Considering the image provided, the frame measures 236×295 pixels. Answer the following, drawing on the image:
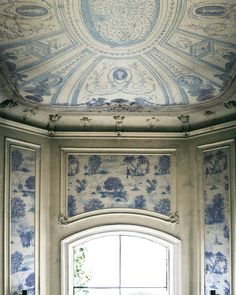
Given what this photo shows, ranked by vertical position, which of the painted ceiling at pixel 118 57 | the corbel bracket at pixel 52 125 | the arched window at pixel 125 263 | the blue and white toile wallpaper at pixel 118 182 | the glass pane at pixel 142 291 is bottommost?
the glass pane at pixel 142 291

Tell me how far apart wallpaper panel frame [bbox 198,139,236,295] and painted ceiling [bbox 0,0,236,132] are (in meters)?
0.64

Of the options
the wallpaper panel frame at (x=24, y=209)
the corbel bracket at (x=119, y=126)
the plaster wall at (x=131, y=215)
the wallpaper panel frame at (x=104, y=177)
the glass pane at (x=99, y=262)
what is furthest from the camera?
the glass pane at (x=99, y=262)

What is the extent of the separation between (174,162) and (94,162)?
1.28 metres

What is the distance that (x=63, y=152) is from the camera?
795 centimetres

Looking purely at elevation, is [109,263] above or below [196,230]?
below

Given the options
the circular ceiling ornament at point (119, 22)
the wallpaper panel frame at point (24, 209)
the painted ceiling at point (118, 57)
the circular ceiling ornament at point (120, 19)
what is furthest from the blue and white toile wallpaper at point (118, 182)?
the circular ceiling ornament at point (120, 19)

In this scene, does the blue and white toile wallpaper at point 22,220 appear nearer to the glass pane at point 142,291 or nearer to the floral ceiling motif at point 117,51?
the floral ceiling motif at point 117,51

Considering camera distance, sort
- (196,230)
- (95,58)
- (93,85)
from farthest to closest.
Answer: (196,230) → (93,85) → (95,58)

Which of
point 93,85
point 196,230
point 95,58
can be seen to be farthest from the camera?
point 196,230

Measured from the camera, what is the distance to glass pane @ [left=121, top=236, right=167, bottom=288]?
8.05 metres

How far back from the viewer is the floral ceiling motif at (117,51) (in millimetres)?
4695

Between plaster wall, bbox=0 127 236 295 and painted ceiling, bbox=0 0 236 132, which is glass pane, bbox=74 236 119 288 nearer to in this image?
plaster wall, bbox=0 127 236 295

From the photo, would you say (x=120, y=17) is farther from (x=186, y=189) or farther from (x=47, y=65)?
(x=186, y=189)

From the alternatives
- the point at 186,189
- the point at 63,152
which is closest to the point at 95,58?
the point at 63,152
